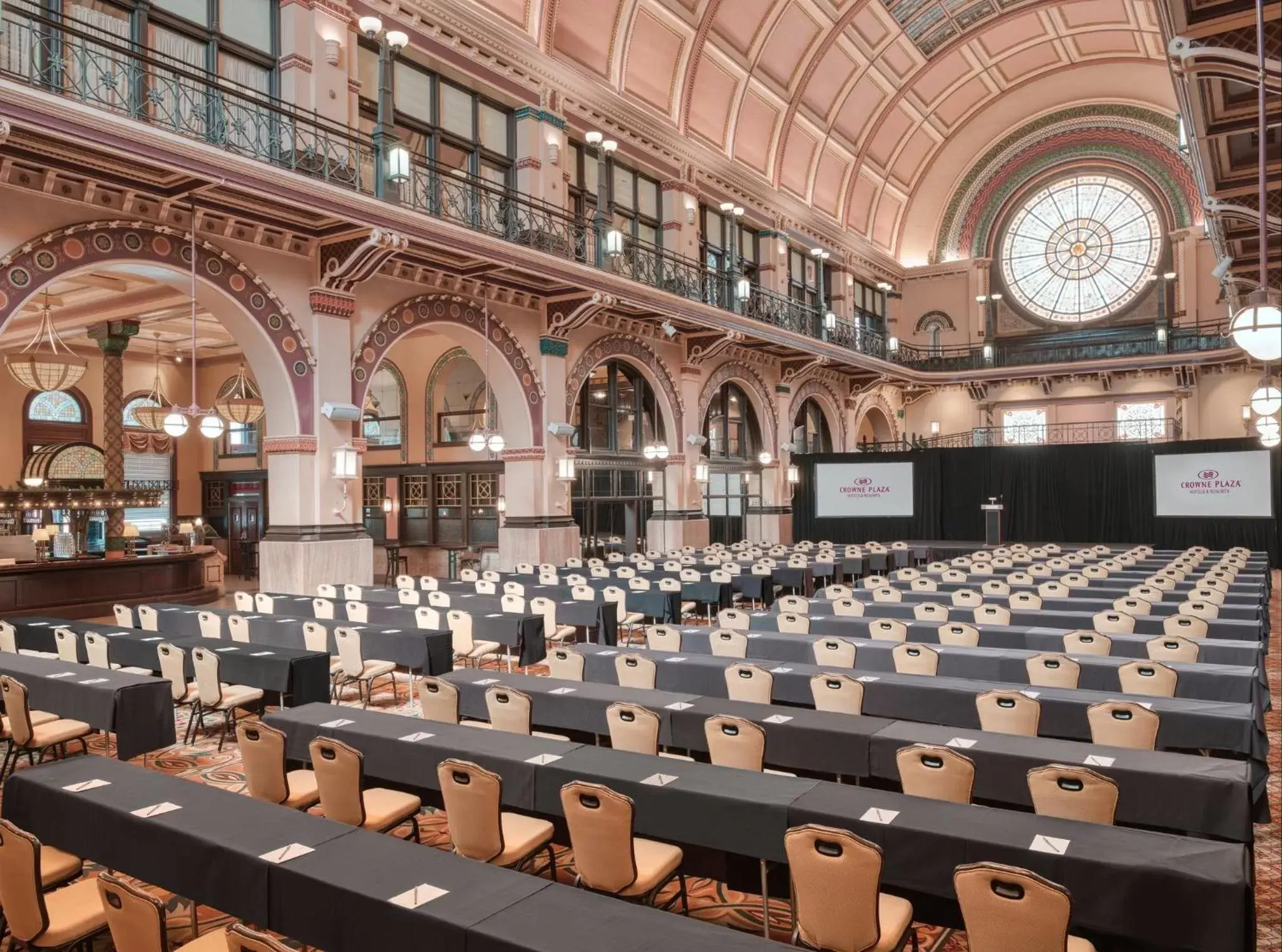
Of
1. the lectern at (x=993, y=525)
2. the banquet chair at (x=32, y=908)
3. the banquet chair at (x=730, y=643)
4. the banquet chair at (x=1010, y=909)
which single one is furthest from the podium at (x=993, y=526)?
the banquet chair at (x=32, y=908)

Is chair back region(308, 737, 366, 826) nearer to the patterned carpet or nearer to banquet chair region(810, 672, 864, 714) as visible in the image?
the patterned carpet

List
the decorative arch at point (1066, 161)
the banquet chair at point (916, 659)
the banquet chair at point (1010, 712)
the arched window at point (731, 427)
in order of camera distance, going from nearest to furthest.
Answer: the banquet chair at point (1010, 712) < the banquet chair at point (916, 659) < the arched window at point (731, 427) < the decorative arch at point (1066, 161)

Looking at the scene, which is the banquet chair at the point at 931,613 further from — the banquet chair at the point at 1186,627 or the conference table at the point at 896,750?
the conference table at the point at 896,750

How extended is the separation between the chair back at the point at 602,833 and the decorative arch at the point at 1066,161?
29895 millimetres

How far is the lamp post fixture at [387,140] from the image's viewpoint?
12.9 metres

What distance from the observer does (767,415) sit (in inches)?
993

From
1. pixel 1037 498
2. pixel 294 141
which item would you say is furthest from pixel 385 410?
pixel 1037 498

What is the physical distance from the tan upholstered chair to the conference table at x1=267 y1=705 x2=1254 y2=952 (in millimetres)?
311

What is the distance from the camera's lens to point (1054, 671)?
7.11 m

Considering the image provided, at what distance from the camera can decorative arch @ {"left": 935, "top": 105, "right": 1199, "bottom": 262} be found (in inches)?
1112

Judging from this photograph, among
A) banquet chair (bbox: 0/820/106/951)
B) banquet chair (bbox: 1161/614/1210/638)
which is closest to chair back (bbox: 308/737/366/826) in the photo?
banquet chair (bbox: 0/820/106/951)

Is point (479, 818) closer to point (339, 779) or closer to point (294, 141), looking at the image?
point (339, 779)

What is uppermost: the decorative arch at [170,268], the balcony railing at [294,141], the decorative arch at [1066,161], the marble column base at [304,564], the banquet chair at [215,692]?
the decorative arch at [1066,161]

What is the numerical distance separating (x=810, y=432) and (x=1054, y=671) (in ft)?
74.5
